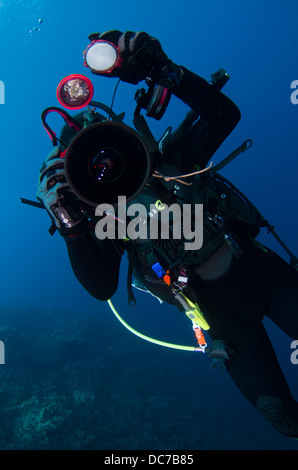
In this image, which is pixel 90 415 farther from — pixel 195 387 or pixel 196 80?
pixel 196 80

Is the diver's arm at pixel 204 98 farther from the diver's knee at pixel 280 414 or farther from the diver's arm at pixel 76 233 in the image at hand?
the diver's knee at pixel 280 414

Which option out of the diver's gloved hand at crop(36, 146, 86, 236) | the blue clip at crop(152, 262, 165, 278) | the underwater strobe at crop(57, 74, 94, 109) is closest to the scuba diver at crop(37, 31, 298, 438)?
the blue clip at crop(152, 262, 165, 278)

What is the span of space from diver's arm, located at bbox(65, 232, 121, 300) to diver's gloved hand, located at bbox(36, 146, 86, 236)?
142 millimetres

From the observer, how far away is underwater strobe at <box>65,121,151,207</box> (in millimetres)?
1422

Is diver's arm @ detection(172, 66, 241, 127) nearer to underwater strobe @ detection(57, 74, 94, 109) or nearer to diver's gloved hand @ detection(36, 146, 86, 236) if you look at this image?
underwater strobe @ detection(57, 74, 94, 109)

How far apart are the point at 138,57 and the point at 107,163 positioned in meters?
0.87

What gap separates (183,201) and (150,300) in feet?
85.0

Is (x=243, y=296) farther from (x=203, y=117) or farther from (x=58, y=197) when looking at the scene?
(x=58, y=197)

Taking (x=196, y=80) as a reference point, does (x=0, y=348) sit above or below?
below

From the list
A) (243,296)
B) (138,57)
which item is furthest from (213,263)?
(138,57)

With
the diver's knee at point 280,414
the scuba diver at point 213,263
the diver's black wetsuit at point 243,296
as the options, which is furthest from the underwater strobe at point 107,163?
the diver's knee at point 280,414

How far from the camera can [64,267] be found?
48562 millimetres

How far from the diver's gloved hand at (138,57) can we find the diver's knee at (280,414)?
114 inches
